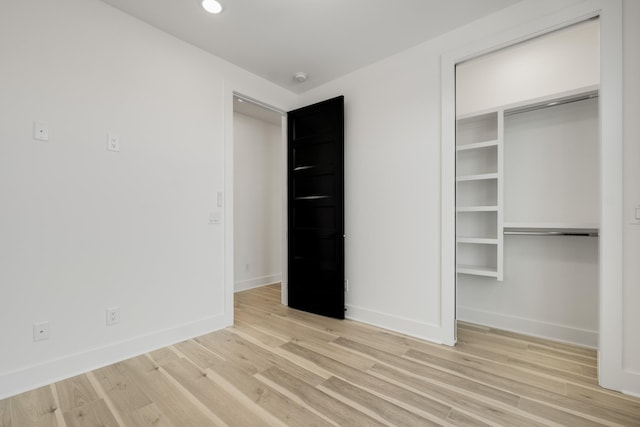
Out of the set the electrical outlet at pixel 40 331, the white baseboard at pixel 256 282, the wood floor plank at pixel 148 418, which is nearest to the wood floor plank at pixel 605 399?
the wood floor plank at pixel 148 418

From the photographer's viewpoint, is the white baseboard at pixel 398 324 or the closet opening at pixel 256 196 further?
the closet opening at pixel 256 196

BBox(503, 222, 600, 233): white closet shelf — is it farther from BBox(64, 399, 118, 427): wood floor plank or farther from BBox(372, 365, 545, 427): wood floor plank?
BBox(64, 399, 118, 427): wood floor plank

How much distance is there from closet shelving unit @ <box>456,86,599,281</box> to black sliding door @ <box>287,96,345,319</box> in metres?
1.17

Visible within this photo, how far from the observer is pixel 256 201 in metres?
4.74

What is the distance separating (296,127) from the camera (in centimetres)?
348

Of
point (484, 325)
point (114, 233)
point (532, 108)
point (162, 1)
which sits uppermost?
point (162, 1)

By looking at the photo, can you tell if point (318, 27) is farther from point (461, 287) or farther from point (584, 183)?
point (461, 287)

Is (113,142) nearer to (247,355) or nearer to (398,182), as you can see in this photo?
(247,355)

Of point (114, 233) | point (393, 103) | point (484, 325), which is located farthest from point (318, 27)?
point (484, 325)

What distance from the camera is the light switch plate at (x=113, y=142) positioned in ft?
7.09

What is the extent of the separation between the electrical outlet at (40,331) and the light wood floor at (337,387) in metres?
0.31

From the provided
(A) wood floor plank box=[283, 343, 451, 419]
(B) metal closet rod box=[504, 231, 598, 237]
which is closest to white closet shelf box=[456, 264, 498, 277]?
(B) metal closet rod box=[504, 231, 598, 237]

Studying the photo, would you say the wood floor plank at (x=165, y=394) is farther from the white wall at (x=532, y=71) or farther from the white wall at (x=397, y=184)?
the white wall at (x=532, y=71)

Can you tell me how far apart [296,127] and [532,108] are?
231 centimetres
